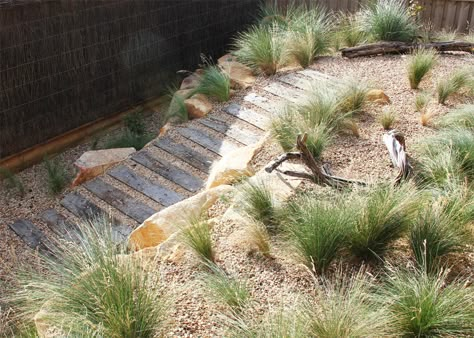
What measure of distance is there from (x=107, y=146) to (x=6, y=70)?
4.15 ft

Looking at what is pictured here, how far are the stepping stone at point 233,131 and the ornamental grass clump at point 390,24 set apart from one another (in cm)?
253

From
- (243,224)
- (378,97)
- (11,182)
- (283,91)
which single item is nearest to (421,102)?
(378,97)

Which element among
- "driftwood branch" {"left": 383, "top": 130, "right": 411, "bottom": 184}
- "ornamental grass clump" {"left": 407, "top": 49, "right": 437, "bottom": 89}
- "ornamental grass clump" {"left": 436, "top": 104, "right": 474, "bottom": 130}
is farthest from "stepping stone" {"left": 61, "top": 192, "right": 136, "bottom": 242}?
"ornamental grass clump" {"left": 407, "top": 49, "right": 437, "bottom": 89}

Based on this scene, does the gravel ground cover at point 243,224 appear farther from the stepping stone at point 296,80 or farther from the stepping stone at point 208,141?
the stepping stone at point 208,141

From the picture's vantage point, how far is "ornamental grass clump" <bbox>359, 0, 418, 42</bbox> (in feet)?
22.6

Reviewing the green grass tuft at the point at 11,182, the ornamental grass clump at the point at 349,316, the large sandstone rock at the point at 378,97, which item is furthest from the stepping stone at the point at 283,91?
the ornamental grass clump at the point at 349,316

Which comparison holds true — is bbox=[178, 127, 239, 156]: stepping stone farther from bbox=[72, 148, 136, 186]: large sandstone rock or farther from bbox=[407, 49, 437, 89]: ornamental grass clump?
bbox=[407, 49, 437, 89]: ornamental grass clump

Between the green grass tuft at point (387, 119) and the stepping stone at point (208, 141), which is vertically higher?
the green grass tuft at point (387, 119)

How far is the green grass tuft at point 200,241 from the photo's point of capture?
3.21 metres

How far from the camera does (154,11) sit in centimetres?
693

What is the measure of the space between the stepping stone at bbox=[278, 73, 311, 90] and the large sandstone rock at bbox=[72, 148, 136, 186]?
1.81 meters

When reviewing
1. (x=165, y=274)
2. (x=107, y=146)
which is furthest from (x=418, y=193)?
(x=107, y=146)

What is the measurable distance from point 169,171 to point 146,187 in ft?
0.89

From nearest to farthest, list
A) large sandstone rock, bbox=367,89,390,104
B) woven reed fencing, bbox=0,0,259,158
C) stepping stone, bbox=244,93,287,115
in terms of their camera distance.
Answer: large sandstone rock, bbox=367,89,390,104
woven reed fencing, bbox=0,0,259,158
stepping stone, bbox=244,93,287,115
